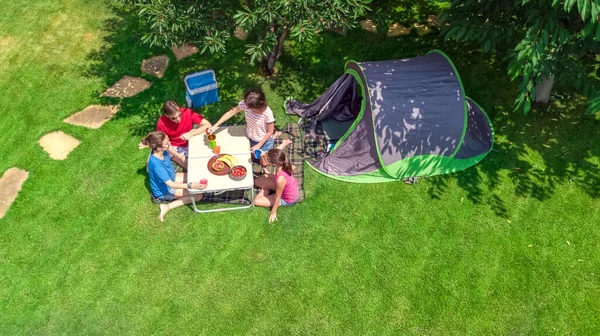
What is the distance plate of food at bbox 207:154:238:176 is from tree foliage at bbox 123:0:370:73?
1756 millimetres

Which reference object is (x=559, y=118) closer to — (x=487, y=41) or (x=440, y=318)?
(x=487, y=41)

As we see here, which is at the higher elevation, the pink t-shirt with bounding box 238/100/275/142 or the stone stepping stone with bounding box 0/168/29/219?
the pink t-shirt with bounding box 238/100/275/142

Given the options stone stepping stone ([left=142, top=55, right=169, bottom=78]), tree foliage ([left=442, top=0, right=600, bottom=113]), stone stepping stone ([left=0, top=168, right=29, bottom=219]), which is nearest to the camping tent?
tree foliage ([left=442, top=0, right=600, bottom=113])

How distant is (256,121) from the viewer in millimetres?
7695

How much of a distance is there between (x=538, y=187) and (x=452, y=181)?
161cm

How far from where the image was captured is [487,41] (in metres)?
7.32

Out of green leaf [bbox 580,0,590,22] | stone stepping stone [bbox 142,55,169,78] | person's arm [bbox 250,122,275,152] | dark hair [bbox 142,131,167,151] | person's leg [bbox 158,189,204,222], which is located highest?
green leaf [bbox 580,0,590,22]

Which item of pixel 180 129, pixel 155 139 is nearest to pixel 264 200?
pixel 180 129

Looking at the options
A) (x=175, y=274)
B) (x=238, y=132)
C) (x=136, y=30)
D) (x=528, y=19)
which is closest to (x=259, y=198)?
(x=238, y=132)

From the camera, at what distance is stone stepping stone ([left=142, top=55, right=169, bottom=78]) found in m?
10.1

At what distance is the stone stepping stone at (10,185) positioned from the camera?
7.91 m

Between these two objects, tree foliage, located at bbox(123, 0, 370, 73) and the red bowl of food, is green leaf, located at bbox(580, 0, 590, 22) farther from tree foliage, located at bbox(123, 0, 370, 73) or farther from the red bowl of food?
the red bowl of food

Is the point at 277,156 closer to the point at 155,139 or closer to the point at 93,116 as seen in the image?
the point at 155,139

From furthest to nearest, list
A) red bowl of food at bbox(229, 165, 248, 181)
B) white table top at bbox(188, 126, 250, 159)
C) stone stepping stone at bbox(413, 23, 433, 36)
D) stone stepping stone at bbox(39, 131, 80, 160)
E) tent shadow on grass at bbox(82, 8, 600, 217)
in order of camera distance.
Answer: stone stepping stone at bbox(413, 23, 433, 36), stone stepping stone at bbox(39, 131, 80, 160), tent shadow on grass at bbox(82, 8, 600, 217), white table top at bbox(188, 126, 250, 159), red bowl of food at bbox(229, 165, 248, 181)
